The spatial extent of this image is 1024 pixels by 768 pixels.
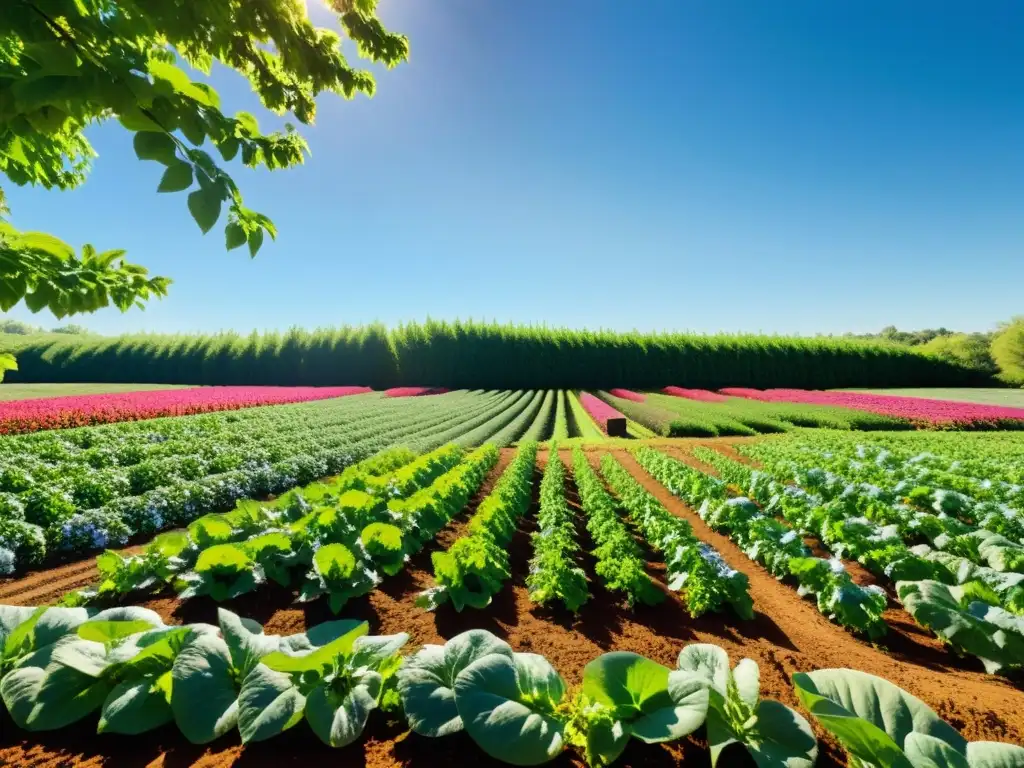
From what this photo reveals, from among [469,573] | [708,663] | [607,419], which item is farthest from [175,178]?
[607,419]

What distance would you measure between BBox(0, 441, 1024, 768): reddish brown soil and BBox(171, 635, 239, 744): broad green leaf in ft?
0.51

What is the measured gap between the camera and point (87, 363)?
44062mm

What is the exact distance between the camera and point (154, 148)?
1.80m

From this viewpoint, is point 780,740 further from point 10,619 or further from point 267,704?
point 10,619

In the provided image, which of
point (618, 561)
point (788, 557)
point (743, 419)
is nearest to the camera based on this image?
point (618, 561)

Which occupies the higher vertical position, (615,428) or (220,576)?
(220,576)

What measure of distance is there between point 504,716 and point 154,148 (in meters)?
2.67

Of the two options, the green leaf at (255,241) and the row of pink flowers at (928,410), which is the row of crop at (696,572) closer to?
the green leaf at (255,241)

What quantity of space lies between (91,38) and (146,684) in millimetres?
2833

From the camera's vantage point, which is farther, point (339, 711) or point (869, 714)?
point (339, 711)

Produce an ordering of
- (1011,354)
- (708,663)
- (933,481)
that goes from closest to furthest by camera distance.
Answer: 1. (708,663)
2. (933,481)
3. (1011,354)

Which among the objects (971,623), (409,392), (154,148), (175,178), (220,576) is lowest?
(409,392)

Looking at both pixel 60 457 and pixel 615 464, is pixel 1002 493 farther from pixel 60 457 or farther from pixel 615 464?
pixel 60 457

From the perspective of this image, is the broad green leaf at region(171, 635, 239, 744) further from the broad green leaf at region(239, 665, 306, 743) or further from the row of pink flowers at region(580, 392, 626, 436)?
the row of pink flowers at region(580, 392, 626, 436)
